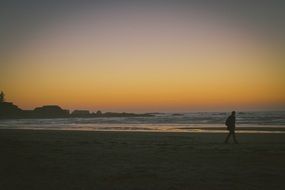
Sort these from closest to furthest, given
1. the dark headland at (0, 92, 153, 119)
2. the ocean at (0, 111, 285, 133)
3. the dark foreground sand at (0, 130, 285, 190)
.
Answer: the dark foreground sand at (0, 130, 285, 190), the ocean at (0, 111, 285, 133), the dark headland at (0, 92, 153, 119)

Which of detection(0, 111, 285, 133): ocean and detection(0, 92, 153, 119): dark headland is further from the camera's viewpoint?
detection(0, 92, 153, 119): dark headland

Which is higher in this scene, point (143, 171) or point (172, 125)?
point (172, 125)

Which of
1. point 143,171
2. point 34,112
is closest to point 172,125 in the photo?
point 143,171

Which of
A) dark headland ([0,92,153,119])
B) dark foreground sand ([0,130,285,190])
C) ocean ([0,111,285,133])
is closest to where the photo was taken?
dark foreground sand ([0,130,285,190])

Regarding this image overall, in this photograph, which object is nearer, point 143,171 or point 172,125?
point 143,171

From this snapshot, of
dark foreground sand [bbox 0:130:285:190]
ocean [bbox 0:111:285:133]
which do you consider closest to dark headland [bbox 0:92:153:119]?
ocean [bbox 0:111:285:133]

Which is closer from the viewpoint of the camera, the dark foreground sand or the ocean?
the dark foreground sand

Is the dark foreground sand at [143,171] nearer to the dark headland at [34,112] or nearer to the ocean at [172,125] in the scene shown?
the ocean at [172,125]

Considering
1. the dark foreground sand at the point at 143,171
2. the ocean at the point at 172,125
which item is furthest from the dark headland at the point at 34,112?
the dark foreground sand at the point at 143,171

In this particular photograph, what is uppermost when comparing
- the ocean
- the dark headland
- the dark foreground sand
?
the dark headland

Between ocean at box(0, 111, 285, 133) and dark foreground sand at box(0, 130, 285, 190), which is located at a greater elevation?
ocean at box(0, 111, 285, 133)

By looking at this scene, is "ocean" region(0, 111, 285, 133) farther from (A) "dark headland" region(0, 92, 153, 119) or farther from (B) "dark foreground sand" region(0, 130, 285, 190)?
(A) "dark headland" region(0, 92, 153, 119)

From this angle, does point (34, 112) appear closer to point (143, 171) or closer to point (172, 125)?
point (172, 125)

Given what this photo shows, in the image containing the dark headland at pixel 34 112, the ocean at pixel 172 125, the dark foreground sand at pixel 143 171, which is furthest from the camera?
the dark headland at pixel 34 112
